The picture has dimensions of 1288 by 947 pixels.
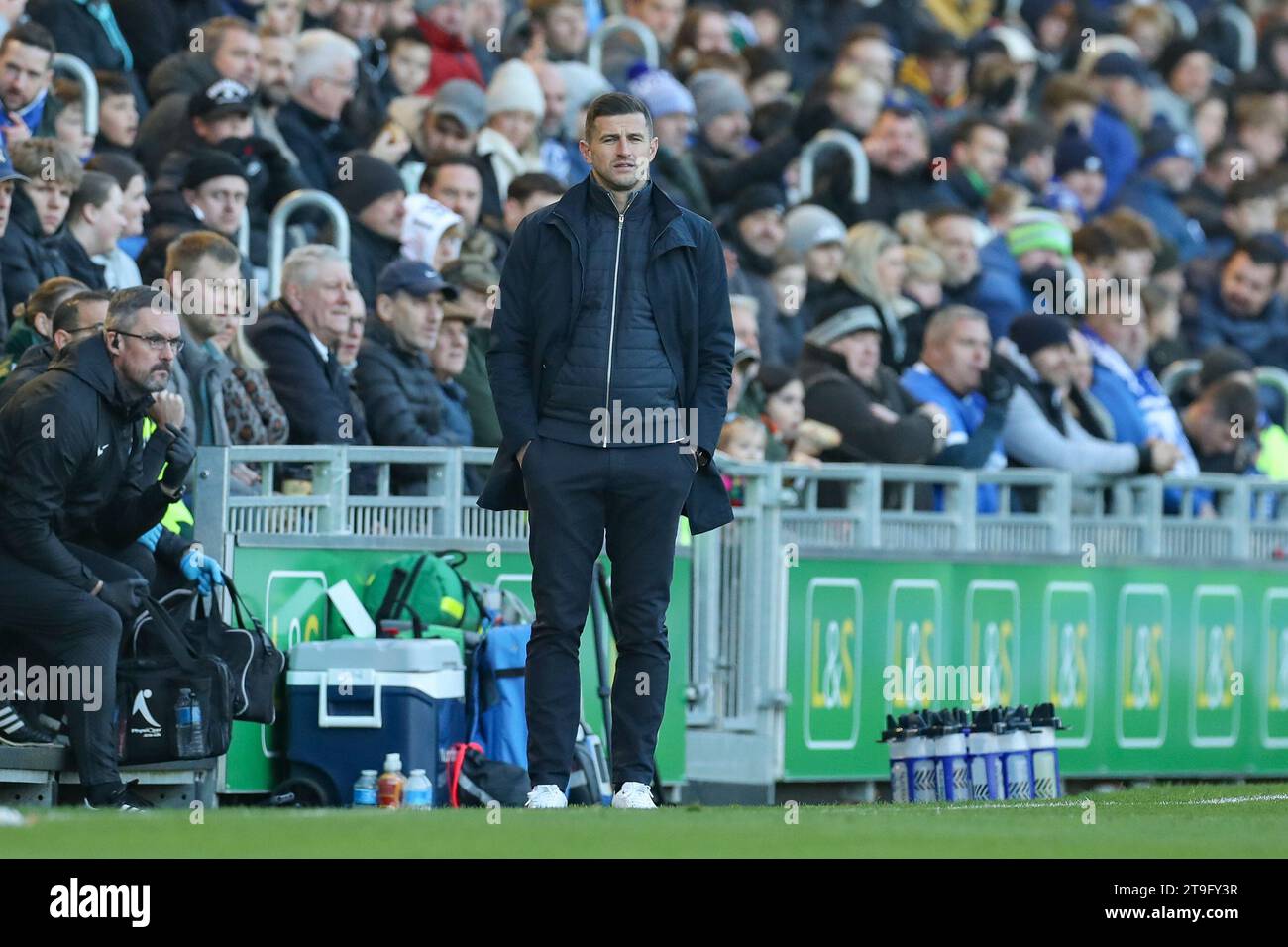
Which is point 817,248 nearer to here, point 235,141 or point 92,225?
point 235,141

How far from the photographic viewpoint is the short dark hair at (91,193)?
13391 millimetres

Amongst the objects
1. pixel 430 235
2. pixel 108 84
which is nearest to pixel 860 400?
pixel 430 235

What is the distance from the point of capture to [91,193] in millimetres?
13430

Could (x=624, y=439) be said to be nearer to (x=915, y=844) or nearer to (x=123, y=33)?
(x=915, y=844)

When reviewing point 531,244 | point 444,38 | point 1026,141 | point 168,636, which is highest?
point 444,38

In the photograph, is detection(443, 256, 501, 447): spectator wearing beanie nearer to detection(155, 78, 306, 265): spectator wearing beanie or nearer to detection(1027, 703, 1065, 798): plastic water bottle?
detection(155, 78, 306, 265): spectator wearing beanie

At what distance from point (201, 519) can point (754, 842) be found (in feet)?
15.4

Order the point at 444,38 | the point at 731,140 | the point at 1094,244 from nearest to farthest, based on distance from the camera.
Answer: the point at 444,38 → the point at 731,140 → the point at 1094,244

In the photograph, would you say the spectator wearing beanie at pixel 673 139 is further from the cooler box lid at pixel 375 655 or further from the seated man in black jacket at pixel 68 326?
the seated man in black jacket at pixel 68 326

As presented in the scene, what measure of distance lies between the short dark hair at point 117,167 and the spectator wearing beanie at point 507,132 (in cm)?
356

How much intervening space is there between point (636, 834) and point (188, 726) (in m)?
3.31

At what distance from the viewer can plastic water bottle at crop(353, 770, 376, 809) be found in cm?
1230

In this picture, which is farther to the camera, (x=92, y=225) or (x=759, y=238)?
(x=759, y=238)
